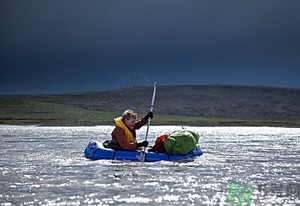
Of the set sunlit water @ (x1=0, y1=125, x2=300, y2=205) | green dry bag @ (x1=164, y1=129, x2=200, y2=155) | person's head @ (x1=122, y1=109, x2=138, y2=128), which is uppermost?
person's head @ (x1=122, y1=109, x2=138, y2=128)

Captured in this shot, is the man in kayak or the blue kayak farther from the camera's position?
the man in kayak

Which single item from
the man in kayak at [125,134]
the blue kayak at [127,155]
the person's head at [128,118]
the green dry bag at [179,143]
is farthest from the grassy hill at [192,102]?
the green dry bag at [179,143]

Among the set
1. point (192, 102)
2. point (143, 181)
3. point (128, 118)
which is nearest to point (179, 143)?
point (128, 118)

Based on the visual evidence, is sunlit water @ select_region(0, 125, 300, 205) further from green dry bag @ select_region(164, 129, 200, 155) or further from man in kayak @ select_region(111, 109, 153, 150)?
man in kayak @ select_region(111, 109, 153, 150)

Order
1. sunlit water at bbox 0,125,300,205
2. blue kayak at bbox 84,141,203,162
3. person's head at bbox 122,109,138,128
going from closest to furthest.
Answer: sunlit water at bbox 0,125,300,205 → blue kayak at bbox 84,141,203,162 → person's head at bbox 122,109,138,128

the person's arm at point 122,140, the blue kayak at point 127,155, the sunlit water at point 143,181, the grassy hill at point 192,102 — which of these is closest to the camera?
the sunlit water at point 143,181

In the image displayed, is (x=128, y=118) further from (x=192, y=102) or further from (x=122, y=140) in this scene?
(x=192, y=102)

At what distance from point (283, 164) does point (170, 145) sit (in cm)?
503

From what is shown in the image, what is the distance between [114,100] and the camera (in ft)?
545

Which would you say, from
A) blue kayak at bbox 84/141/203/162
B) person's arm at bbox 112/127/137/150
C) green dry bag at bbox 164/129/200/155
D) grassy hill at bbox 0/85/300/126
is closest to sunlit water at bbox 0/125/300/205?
blue kayak at bbox 84/141/203/162

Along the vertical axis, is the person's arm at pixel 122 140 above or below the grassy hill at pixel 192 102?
below

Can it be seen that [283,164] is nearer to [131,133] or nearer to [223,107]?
[131,133]

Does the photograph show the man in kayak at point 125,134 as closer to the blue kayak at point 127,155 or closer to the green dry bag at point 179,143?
the blue kayak at point 127,155

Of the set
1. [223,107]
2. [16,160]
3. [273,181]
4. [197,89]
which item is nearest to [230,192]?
[273,181]
